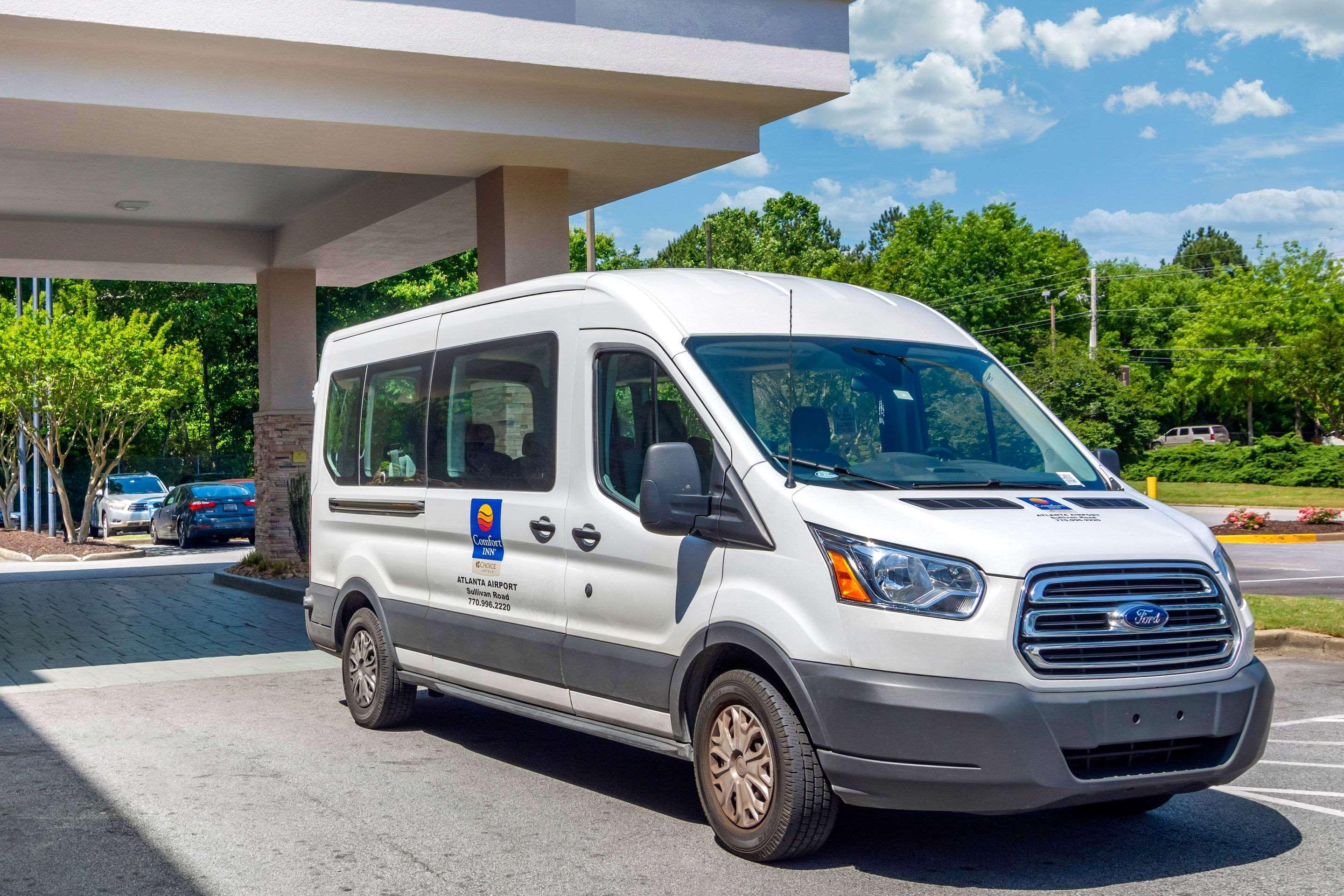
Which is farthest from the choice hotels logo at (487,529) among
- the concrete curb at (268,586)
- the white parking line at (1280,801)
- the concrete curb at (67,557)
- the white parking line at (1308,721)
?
the concrete curb at (67,557)

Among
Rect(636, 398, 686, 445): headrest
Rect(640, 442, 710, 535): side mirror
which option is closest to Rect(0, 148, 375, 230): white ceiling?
Rect(636, 398, 686, 445): headrest

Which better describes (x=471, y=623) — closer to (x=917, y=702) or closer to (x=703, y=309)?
(x=703, y=309)

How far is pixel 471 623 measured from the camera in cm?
750

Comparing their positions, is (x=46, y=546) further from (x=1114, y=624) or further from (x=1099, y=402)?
(x=1099, y=402)

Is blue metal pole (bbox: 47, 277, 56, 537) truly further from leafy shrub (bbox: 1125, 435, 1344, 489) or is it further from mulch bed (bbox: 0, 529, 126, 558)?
leafy shrub (bbox: 1125, 435, 1344, 489)

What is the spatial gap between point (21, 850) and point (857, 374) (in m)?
4.20

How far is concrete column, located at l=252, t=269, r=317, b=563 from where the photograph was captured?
61.7 feet

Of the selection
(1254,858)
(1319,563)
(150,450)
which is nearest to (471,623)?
(1254,858)

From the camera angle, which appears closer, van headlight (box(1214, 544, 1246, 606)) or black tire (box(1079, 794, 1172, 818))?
van headlight (box(1214, 544, 1246, 606))

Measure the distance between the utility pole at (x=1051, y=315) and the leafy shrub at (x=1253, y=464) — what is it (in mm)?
14218

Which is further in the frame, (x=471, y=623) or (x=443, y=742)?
(x=443, y=742)

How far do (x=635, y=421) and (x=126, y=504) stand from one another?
29819 mm

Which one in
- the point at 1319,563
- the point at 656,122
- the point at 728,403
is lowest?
the point at 1319,563

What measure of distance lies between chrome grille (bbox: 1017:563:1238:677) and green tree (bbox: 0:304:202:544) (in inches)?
937
